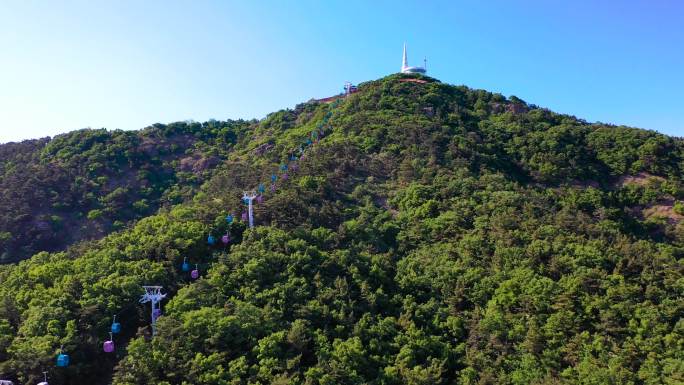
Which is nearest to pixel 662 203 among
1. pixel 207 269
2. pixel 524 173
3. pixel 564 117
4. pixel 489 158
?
pixel 524 173

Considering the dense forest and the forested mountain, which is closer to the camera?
the dense forest

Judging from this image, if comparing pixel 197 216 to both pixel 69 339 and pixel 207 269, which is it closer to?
pixel 207 269

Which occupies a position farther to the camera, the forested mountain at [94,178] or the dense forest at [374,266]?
the forested mountain at [94,178]

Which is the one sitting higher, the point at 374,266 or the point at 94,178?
the point at 94,178

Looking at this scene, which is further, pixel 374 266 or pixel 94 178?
pixel 94 178
